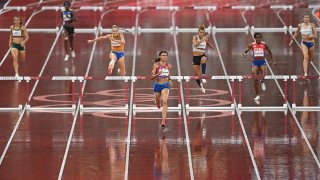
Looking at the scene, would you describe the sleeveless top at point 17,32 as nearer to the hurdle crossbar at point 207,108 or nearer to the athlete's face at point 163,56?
the hurdle crossbar at point 207,108

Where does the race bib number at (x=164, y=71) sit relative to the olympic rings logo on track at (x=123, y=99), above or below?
above

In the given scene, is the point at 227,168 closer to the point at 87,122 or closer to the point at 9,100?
the point at 87,122

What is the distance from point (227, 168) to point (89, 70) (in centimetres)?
1181

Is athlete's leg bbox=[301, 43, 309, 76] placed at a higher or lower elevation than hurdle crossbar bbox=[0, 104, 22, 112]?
higher

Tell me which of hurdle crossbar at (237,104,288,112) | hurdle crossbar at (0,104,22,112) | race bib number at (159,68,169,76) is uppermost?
race bib number at (159,68,169,76)

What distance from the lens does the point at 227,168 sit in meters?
28.5

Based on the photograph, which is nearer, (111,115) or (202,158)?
(202,158)

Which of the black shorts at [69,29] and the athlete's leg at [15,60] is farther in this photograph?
the black shorts at [69,29]

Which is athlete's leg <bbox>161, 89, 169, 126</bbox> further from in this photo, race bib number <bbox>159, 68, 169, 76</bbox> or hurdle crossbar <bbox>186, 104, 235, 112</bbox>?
hurdle crossbar <bbox>186, 104, 235, 112</bbox>

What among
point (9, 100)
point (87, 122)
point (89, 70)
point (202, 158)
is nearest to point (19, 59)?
point (89, 70)

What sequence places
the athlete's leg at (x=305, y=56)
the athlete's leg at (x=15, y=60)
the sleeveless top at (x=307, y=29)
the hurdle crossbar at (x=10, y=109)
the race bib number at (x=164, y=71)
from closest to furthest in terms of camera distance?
the race bib number at (x=164, y=71)
the hurdle crossbar at (x=10, y=109)
the sleeveless top at (x=307, y=29)
the athlete's leg at (x=305, y=56)
the athlete's leg at (x=15, y=60)

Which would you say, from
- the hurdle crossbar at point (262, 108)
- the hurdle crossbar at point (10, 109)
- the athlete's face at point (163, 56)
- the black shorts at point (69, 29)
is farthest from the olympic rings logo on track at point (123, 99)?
the black shorts at point (69, 29)

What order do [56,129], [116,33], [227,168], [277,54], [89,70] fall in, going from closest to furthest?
1. [227,168]
2. [56,129]
3. [116,33]
4. [89,70]
5. [277,54]

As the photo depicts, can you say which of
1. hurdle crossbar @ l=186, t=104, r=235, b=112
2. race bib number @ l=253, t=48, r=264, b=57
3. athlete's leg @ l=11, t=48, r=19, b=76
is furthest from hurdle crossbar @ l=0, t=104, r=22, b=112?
race bib number @ l=253, t=48, r=264, b=57
